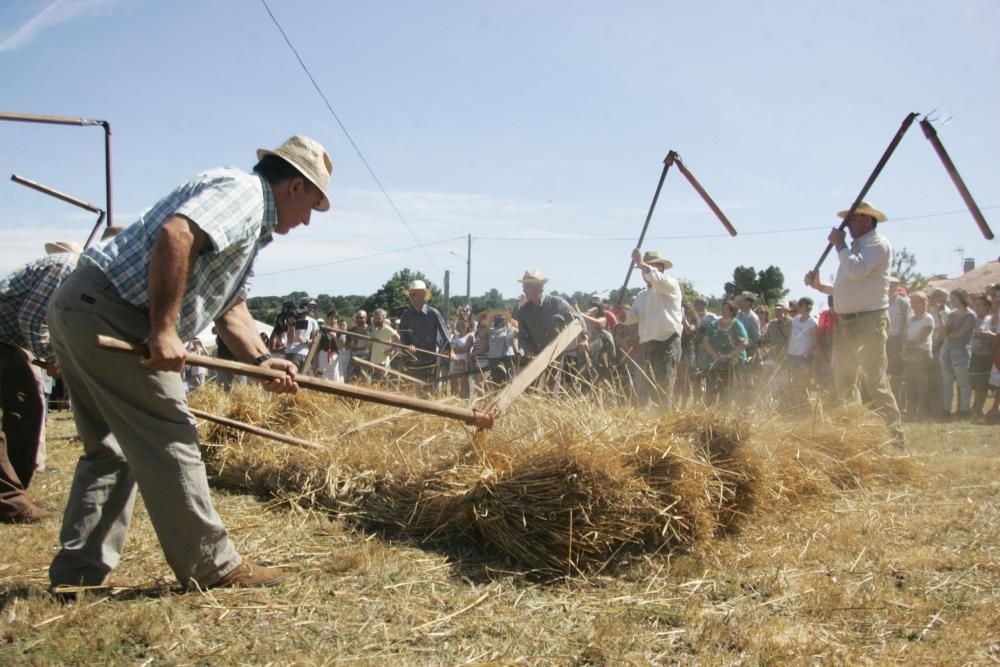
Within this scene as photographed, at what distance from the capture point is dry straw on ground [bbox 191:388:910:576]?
333 cm

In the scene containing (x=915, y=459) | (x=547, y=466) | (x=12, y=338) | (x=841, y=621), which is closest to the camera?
(x=841, y=621)

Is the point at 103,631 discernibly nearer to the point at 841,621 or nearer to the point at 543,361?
the point at 841,621

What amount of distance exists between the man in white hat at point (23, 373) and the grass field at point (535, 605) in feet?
0.89

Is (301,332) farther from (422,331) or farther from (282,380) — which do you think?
(282,380)

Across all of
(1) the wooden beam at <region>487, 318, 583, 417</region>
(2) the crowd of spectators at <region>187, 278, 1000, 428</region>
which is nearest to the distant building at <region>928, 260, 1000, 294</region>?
(2) the crowd of spectators at <region>187, 278, 1000, 428</region>

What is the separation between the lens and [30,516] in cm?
405

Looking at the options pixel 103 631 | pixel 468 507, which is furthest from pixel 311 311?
pixel 103 631

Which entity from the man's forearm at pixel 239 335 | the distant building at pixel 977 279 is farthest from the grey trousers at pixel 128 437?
the distant building at pixel 977 279

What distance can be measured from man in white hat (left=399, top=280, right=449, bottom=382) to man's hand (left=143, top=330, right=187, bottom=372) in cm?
693

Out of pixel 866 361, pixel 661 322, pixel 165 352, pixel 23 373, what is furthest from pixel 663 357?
pixel 165 352

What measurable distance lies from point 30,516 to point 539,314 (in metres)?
4.83

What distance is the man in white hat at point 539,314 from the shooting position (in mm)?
7637

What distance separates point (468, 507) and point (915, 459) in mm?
3467

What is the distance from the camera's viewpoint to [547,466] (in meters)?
3.41
